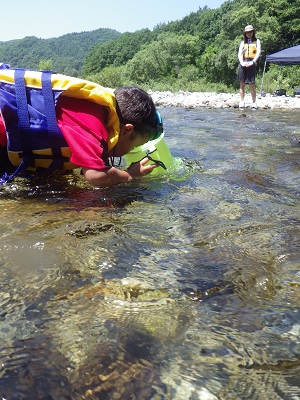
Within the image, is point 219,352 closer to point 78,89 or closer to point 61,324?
point 61,324

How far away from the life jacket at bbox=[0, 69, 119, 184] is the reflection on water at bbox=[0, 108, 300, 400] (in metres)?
0.36

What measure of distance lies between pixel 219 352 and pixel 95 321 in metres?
0.42

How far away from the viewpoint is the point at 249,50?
10.7 metres

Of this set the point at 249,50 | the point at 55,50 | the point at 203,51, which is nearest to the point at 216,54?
the point at 203,51

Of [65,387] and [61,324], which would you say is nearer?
[65,387]

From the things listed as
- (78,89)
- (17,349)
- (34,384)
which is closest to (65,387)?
(34,384)

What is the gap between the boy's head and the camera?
2.86 m

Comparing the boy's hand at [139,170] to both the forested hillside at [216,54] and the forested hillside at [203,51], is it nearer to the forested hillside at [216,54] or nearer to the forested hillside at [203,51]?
the forested hillside at [203,51]

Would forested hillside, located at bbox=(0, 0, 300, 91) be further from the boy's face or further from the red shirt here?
the red shirt

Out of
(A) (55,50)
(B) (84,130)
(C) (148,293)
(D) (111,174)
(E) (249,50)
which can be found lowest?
(C) (148,293)

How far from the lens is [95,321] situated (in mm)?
1408

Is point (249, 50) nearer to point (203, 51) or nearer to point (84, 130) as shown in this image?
point (84, 130)

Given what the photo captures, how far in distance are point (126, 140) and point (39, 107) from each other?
0.62 m

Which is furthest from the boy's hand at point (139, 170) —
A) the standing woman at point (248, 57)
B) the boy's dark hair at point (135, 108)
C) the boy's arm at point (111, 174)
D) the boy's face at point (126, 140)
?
the standing woman at point (248, 57)
